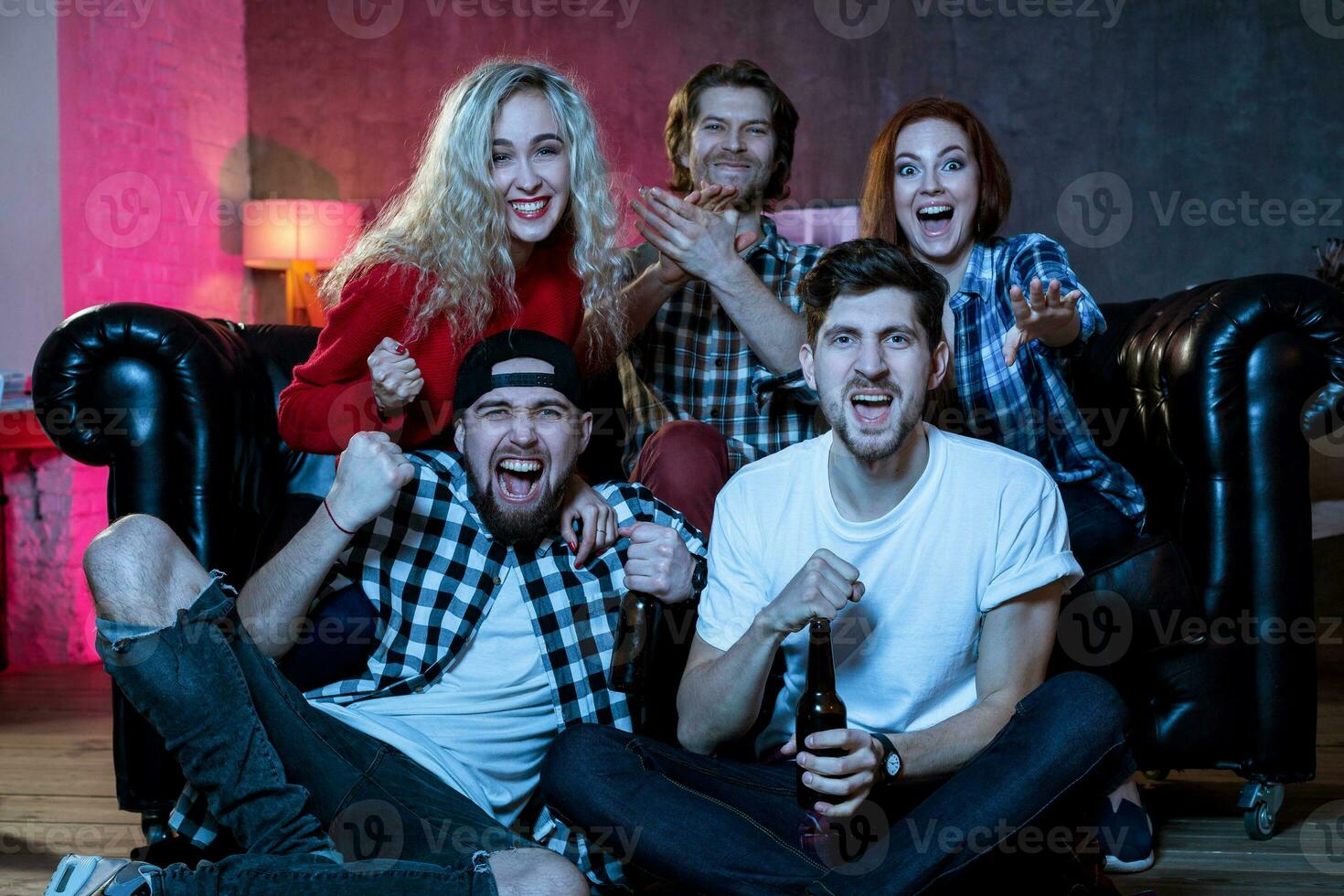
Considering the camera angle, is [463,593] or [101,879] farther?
[463,593]

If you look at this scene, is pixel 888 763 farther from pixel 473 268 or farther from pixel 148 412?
pixel 148 412

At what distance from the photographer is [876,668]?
1748mm

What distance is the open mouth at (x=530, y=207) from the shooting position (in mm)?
2164

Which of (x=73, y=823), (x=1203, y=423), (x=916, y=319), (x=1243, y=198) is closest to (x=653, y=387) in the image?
(x=916, y=319)

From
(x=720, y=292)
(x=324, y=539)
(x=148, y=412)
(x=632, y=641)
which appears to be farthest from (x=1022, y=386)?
(x=148, y=412)

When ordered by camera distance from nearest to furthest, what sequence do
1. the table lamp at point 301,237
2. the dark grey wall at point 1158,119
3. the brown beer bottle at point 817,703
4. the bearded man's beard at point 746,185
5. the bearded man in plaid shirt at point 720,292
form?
the brown beer bottle at point 817,703 < the bearded man in plaid shirt at point 720,292 < the bearded man's beard at point 746,185 < the dark grey wall at point 1158,119 < the table lamp at point 301,237

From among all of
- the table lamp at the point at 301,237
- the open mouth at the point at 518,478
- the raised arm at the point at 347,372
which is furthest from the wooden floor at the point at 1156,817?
the table lamp at the point at 301,237

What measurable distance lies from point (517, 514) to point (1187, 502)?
130cm

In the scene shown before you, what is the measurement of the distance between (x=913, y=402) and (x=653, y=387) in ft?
2.93

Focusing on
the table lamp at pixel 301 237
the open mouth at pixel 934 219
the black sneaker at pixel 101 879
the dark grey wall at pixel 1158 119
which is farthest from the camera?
the table lamp at pixel 301 237

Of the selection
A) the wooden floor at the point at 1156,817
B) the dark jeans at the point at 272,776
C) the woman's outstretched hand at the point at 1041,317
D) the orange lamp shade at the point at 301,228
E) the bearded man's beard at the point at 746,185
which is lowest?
the wooden floor at the point at 1156,817

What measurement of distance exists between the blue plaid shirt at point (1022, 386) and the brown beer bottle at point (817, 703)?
812mm

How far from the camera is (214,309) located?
4.99 m

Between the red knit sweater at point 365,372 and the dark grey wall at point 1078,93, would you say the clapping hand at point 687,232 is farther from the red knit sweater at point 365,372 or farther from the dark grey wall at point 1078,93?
the dark grey wall at point 1078,93
